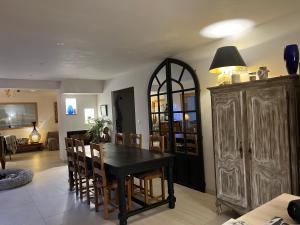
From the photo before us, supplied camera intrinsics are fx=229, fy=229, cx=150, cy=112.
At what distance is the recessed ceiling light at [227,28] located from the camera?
2990 mm

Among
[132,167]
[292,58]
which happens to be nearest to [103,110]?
[132,167]

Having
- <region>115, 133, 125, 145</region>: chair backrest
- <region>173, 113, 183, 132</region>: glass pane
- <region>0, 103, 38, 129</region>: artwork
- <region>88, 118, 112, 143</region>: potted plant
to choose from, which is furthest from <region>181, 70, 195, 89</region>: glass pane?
<region>0, 103, 38, 129</region>: artwork

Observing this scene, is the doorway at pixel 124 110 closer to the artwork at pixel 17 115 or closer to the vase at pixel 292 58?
the vase at pixel 292 58

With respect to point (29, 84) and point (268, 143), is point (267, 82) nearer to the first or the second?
point (268, 143)

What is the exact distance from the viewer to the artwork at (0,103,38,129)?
9766 millimetres

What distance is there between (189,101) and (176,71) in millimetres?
709

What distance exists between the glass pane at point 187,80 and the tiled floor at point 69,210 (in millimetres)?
1946

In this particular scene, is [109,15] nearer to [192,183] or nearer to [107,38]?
[107,38]

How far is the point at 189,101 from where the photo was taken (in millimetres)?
4359

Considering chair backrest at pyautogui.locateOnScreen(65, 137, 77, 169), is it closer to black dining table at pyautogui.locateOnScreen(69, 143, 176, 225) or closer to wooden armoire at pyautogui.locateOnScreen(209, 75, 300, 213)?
black dining table at pyautogui.locateOnScreen(69, 143, 176, 225)

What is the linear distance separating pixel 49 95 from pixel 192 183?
8.74 m

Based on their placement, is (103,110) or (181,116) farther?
(103,110)

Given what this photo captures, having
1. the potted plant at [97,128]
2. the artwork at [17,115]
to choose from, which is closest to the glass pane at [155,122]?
the potted plant at [97,128]

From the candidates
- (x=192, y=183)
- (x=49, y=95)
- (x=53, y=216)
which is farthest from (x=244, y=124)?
(x=49, y=95)
